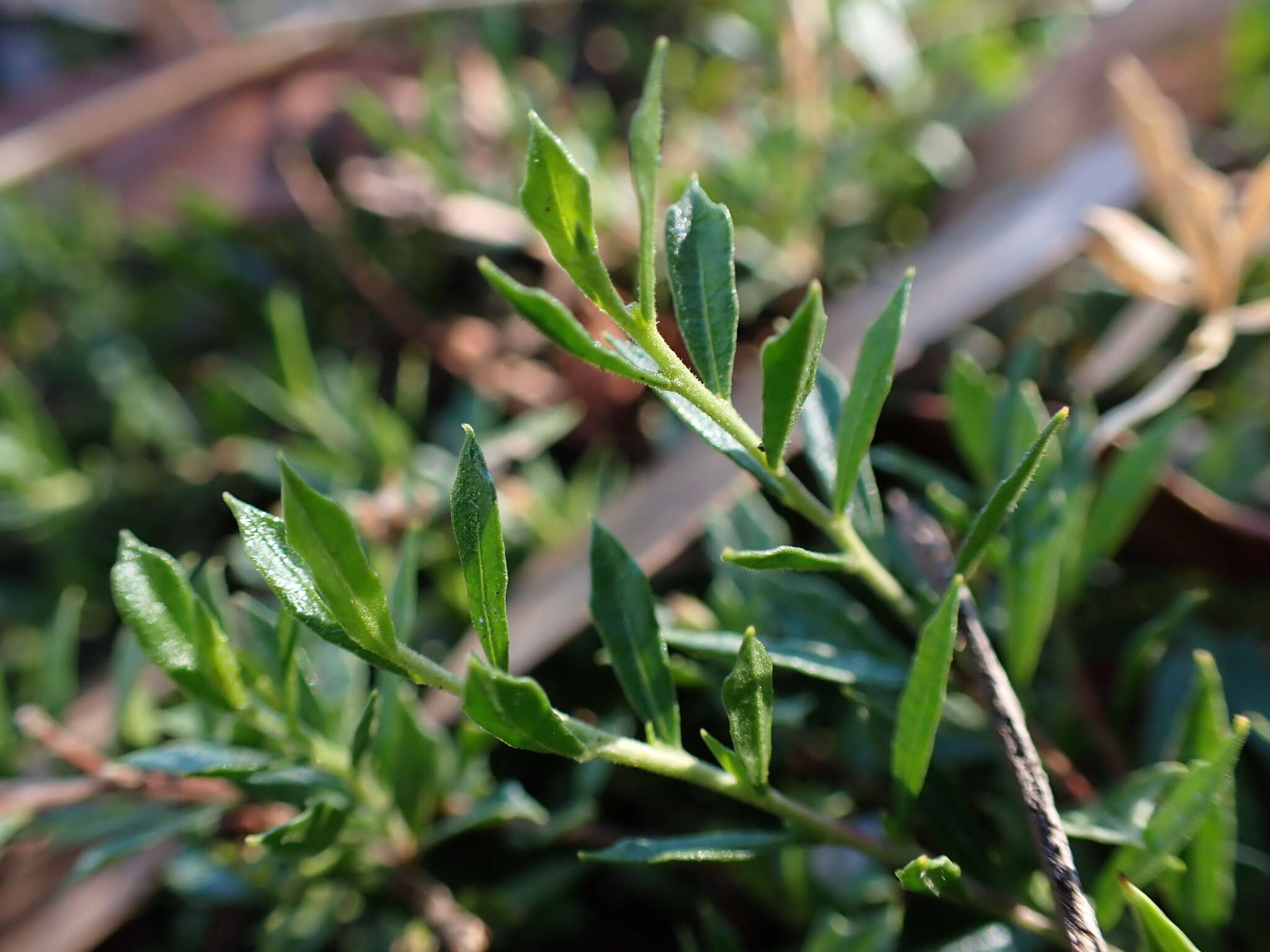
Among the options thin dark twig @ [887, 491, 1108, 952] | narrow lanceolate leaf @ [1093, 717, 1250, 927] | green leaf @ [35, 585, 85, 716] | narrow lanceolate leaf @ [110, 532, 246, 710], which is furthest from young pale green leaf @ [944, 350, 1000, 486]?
green leaf @ [35, 585, 85, 716]

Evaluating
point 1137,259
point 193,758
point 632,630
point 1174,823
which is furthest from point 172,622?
point 1137,259

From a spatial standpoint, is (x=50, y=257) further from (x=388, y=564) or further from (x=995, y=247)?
(x=995, y=247)

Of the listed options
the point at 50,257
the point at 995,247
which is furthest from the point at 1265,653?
→ the point at 50,257

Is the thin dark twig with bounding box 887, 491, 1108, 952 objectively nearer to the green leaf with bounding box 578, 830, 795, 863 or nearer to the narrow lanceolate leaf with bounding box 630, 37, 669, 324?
the green leaf with bounding box 578, 830, 795, 863

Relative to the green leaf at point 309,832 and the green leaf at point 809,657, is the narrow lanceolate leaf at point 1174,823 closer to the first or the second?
the green leaf at point 809,657

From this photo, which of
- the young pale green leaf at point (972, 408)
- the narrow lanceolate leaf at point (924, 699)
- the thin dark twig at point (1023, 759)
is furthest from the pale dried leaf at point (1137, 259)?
the narrow lanceolate leaf at point (924, 699)

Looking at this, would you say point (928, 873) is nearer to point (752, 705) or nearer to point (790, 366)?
point (752, 705)

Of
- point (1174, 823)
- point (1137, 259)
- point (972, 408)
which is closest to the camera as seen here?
point (1174, 823)
